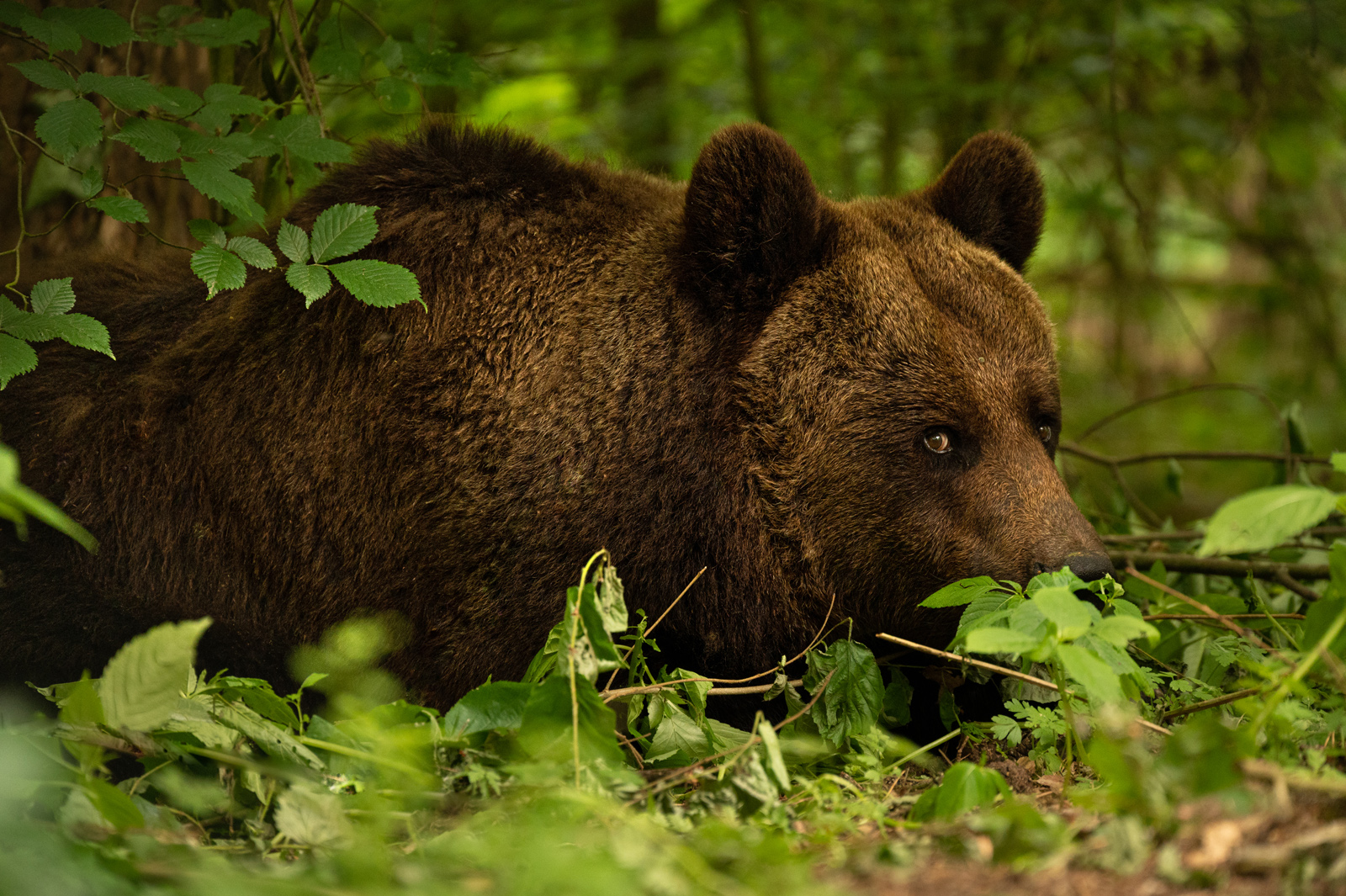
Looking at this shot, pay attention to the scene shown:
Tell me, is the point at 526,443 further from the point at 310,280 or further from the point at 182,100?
the point at 182,100

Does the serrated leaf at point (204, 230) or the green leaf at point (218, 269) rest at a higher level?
the serrated leaf at point (204, 230)

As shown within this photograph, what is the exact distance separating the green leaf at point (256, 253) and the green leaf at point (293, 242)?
0.05 metres

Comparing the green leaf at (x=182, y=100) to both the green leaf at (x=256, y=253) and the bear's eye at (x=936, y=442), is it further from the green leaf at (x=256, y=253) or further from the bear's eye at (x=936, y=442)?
the bear's eye at (x=936, y=442)

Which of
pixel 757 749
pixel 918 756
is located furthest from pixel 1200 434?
pixel 757 749

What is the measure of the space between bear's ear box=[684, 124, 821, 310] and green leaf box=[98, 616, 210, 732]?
1.97 meters

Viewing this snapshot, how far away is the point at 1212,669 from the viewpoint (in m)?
3.33

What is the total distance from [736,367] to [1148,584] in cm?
192

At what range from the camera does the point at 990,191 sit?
400cm

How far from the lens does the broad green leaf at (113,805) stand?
1.97 meters

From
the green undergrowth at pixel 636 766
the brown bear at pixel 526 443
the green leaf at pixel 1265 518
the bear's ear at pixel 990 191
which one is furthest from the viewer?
the bear's ear at pixel 990 191

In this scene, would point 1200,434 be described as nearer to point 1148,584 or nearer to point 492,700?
point 1148,584

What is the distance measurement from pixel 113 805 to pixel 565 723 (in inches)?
35.9

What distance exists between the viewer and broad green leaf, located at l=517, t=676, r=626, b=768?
238 cm

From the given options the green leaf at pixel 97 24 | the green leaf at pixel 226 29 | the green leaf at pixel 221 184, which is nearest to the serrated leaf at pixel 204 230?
the green leaf at pixel 221 184
